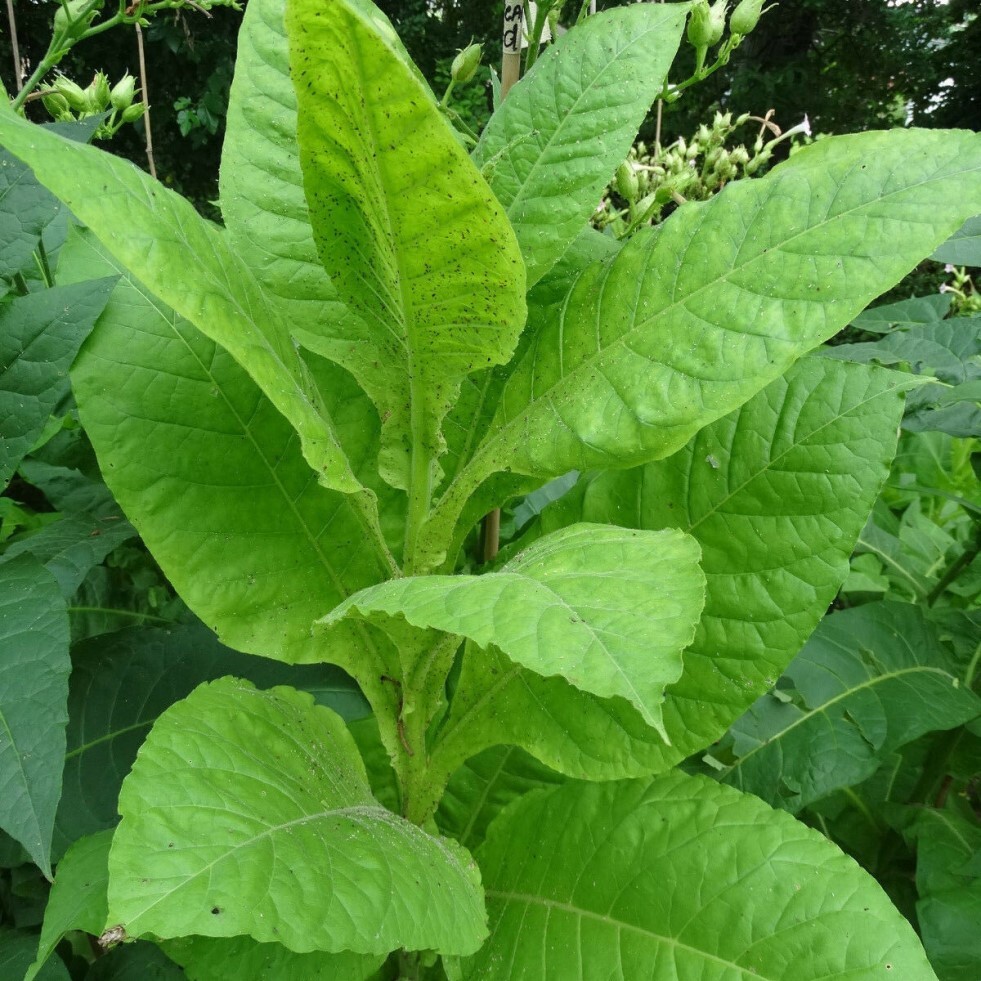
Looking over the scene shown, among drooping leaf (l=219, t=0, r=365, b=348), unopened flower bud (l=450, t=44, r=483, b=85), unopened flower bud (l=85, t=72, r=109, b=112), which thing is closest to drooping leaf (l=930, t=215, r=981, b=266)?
unopened flower bud (l=450, t=44, r=483, b=85)

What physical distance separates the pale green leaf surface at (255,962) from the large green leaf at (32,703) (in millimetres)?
136

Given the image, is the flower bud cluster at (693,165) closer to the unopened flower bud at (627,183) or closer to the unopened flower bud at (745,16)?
the unopened flower bud at (627,183)

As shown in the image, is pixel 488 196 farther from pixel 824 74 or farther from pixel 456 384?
pixel 824 74

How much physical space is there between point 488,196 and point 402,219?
0.06m

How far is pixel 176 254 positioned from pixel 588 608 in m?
0.32

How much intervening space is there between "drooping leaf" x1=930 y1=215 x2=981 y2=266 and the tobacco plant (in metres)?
0.38

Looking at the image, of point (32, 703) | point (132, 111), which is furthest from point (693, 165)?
point (32, 703)

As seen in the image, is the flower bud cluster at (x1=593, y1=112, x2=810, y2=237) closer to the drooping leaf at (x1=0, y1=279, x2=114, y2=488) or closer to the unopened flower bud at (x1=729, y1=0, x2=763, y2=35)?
the unopened flower bud at (x1=729, y1=0, x2=763, y2=35)

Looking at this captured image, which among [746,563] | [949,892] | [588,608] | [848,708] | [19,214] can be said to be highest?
[19,214]

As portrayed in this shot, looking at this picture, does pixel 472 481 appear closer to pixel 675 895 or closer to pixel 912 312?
pixel 675 895

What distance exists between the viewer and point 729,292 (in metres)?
0.61

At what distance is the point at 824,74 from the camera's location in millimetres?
9023

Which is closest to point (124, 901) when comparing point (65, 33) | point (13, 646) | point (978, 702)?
point (13, 646)

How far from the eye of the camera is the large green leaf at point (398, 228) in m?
0.44
